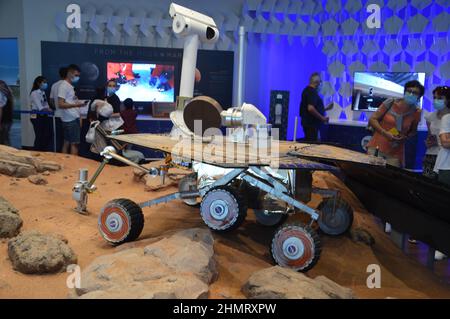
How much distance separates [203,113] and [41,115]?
424cm

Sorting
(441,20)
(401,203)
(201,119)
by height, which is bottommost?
(401,203)

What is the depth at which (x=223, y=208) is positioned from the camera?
3.01 meters

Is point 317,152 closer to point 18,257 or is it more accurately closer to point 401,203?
point 401,203

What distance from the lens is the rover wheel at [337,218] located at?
3.67 meters

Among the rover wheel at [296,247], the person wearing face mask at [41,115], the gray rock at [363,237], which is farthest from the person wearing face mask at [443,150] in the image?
the person wearing face mask at [41,115]

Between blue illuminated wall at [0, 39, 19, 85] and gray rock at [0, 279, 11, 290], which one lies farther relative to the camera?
blue illuminated wall at [0, 39, 19, 85]

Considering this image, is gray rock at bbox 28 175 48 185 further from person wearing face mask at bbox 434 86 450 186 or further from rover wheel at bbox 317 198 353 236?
person wearing face mask at bbox 434 86 450 186

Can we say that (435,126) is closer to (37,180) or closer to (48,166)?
(37,180)

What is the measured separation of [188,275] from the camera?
2377 millimetres

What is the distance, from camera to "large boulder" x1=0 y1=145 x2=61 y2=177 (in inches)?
191

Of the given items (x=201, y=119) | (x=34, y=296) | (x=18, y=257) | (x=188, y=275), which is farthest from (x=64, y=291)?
(x=201, y=119)

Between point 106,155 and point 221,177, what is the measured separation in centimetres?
98

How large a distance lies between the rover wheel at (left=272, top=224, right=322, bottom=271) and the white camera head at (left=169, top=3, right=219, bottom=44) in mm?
1896

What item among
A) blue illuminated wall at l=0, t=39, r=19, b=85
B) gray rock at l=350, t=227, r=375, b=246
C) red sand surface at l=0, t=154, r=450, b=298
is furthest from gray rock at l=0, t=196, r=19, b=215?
blue illuminated wall at l=0, t=39, r=19, b=85
